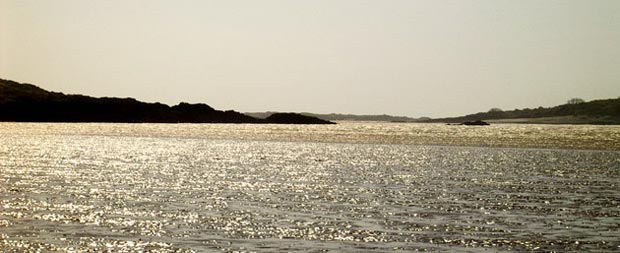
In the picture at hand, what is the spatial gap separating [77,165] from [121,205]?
37.0m

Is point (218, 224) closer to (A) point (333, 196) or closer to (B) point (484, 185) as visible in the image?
(A) point (333, 196)

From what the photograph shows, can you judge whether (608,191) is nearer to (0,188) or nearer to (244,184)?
(244,184)

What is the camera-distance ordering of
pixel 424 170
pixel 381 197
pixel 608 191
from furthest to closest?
pixel 424 170
pixel 608 191
pixel 381 197

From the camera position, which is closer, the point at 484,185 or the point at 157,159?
the point at 484,185

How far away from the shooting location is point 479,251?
35875mm

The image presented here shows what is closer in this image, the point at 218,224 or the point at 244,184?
the point at 218,224

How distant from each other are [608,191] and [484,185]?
31.1 ft

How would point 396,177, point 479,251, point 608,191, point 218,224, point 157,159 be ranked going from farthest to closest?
point 157,159, point 396,177, point 608,191, point 218,224, point 479,251

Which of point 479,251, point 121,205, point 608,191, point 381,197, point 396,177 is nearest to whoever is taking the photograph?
point 479,251

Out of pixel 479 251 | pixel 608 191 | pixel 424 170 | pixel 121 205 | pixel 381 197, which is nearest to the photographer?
pixel 479 251

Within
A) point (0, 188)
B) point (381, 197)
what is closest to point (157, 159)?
point (0, 188)

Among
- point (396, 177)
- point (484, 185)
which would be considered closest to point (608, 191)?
point (484, 185)

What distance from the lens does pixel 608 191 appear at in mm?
63250

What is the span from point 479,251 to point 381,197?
2059 centimetres
